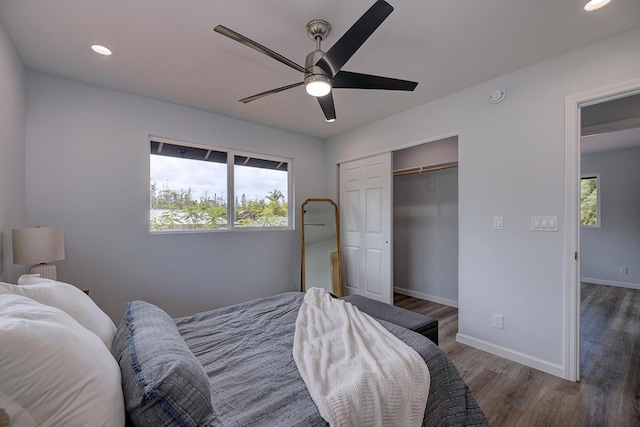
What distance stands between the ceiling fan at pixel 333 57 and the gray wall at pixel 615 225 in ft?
18.3

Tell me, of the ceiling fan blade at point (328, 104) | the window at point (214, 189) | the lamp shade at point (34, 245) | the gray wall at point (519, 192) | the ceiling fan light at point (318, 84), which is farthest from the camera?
the window at point (214, 189)

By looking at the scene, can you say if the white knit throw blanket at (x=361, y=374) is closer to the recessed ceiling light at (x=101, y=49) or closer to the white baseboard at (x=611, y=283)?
the recessed ceiling light at (x=101, y=49)

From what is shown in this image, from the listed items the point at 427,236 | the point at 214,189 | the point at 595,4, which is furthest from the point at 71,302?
the point at 427,236

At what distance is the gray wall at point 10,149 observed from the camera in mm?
1848

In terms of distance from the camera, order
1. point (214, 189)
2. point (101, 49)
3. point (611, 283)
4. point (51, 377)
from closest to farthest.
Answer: point (51, 377) → point (101, 49) → point (214, 189) → point (611, 283)

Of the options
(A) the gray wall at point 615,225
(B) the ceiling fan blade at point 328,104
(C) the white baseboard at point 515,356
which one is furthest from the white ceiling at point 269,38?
(A) the gray wall at point 615,225

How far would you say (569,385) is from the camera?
2.07 meters

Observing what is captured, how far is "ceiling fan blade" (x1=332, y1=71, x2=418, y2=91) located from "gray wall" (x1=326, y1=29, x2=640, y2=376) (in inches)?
34.1

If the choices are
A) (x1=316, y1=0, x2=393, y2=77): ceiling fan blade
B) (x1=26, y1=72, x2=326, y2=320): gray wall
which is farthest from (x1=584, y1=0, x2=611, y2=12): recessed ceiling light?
(x1=26, y1=72, x2=326, y2=320): gray wall

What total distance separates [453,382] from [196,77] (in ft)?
9.89

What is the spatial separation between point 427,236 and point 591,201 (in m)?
3.77

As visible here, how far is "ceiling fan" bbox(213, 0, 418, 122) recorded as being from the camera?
4.49 feet

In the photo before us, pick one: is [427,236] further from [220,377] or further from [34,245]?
[34,245]

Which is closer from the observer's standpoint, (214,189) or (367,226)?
(214,189)
